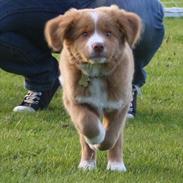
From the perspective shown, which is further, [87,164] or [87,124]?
[87,164]

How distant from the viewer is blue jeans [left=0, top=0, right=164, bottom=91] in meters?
5.89

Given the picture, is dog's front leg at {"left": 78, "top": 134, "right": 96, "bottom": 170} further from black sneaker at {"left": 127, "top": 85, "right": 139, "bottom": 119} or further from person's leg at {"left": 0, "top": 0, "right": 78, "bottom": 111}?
person's leg at {"left": 0, "top": 0, "right": 78, "bottom": 111}

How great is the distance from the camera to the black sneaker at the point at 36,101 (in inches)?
245

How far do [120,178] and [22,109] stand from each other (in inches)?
83.5

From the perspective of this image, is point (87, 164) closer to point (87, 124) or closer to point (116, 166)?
point (116, 166)

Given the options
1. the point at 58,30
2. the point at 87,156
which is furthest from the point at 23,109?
the point at 58,30

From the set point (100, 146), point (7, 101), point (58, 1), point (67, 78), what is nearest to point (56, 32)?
point (67, 78)

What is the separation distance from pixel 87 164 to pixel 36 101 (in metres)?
1.94

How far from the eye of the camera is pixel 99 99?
4.31 metres

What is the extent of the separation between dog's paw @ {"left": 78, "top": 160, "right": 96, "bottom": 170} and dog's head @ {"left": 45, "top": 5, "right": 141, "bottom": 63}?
0.69m

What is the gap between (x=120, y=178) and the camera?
4246mm

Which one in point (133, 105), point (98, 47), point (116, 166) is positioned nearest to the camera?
point (98, 47)

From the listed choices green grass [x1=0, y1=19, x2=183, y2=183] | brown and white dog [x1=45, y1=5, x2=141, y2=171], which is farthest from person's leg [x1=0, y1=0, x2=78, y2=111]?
brown and white dog [x1=45, y1=5, x2=141, y2=171]

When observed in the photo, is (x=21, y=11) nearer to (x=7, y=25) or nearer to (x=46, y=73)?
(x=7, y=25)
